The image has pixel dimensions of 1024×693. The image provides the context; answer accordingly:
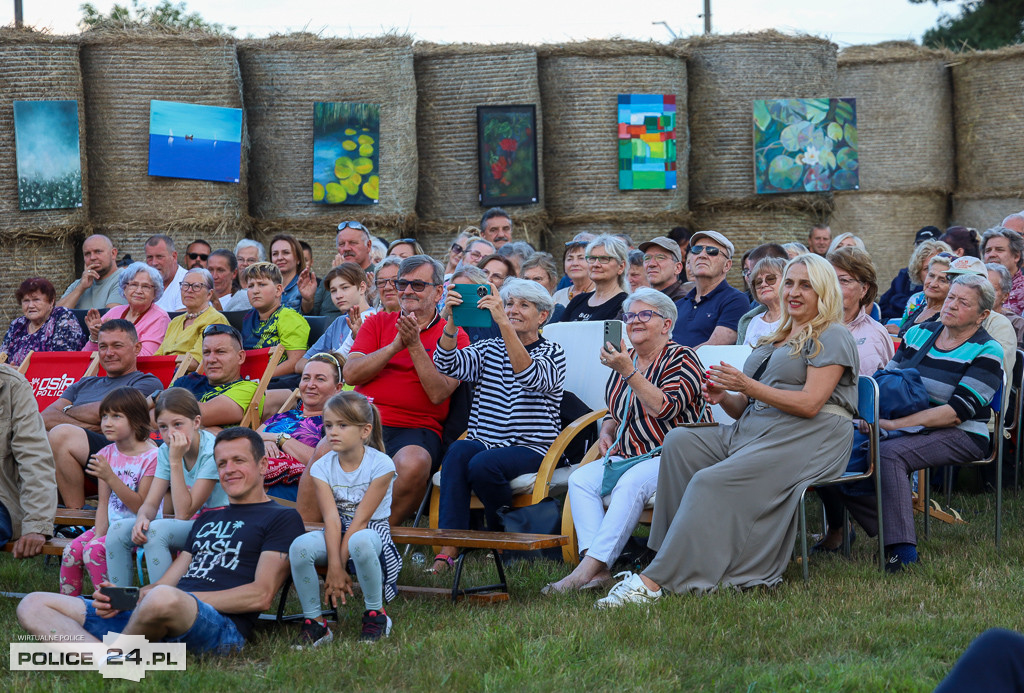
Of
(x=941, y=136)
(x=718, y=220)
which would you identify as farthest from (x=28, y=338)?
(x=941, y=136)

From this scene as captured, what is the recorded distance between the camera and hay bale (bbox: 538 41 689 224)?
1139cm

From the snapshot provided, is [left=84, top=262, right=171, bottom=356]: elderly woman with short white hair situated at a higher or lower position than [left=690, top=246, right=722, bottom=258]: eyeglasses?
lower

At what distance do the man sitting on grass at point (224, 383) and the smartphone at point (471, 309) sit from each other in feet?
4.79

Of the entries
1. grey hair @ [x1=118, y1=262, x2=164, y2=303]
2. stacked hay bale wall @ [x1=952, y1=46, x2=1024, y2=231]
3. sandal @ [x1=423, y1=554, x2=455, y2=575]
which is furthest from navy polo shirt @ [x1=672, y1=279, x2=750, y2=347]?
stacked hay bale wall @ [x1=952, y1=46, x2=1024, y2=231]

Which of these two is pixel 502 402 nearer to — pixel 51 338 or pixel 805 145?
pixel 51 338

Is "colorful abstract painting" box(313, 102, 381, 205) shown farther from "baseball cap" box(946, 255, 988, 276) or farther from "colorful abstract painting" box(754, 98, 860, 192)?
"baseball cap" box(946, 255, 988, 276)

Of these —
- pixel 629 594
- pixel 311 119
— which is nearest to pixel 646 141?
pixel 311 119

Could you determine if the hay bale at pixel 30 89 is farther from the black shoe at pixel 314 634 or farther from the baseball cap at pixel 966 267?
the baseball cap at pixel 966 267

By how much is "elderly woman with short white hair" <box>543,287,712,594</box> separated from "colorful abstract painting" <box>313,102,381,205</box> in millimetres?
5635

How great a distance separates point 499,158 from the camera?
11.1 metres

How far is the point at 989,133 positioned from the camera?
1230 centimetres

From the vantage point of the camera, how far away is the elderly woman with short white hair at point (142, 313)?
8281 millimetres

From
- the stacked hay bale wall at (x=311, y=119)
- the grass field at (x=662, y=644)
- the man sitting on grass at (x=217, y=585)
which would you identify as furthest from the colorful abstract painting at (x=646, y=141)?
the man sitting on grass at (x=217, y=585)

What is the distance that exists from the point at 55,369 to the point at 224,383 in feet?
5.74
